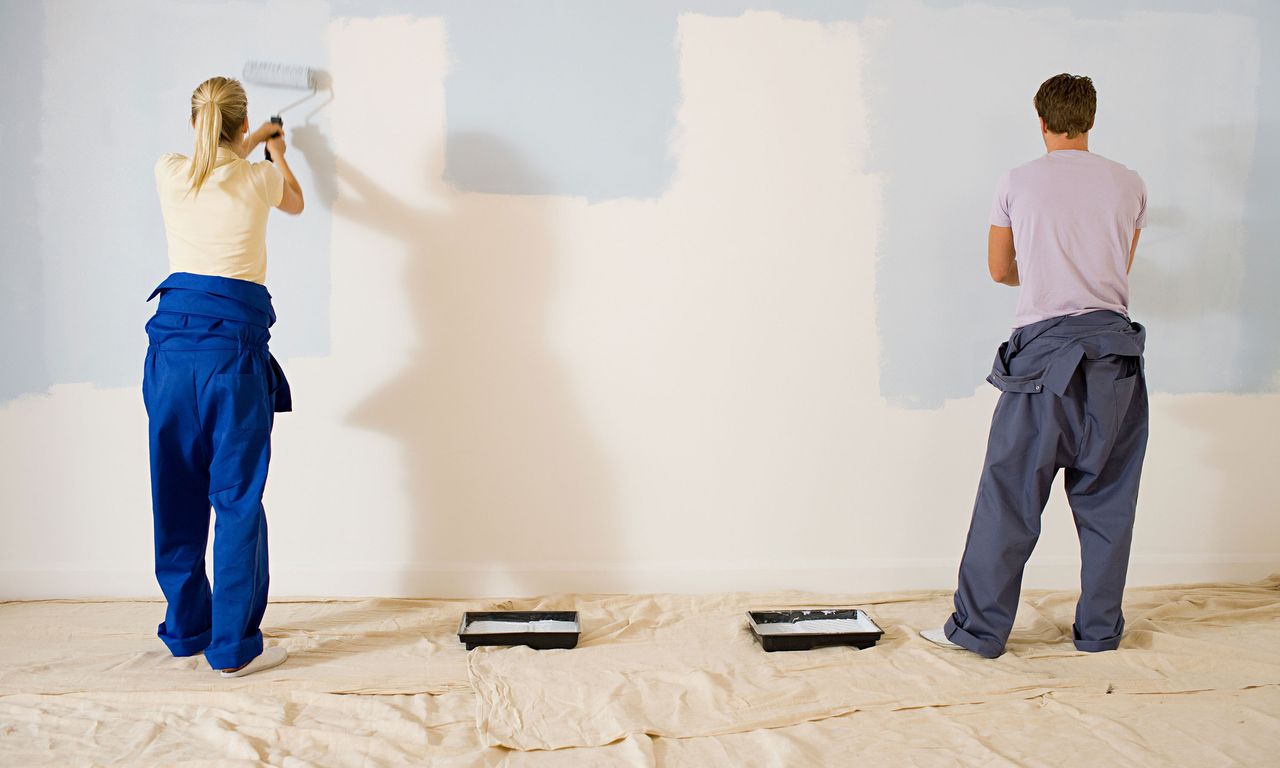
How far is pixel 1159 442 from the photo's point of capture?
2643 mm

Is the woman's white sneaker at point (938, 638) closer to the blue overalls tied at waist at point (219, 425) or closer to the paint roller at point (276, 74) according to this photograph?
the blue overalls tied at waist at point (219, 425)

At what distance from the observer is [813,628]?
2270 millimetres

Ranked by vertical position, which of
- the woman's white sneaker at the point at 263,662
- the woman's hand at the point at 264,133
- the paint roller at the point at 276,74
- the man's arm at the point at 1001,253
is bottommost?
the woman's white sneaker at the point at 263,662

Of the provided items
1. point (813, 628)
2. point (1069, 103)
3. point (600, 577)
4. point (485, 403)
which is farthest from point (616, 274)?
point (1069, 103)

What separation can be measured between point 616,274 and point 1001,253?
98cm

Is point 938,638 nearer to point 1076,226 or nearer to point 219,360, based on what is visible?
point 1076,226

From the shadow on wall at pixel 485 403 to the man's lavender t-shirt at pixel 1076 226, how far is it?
1196mm

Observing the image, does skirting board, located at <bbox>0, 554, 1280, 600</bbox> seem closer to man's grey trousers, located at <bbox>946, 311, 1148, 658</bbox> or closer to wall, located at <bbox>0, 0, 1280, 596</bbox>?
wall, located at <bbox>0, 0, 1280, 596</bbox>

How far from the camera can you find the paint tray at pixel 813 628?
2.15 metres

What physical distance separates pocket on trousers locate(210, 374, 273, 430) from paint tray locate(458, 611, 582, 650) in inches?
27.1

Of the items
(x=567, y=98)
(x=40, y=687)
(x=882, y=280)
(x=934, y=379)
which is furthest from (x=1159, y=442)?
(x=40, y=687)

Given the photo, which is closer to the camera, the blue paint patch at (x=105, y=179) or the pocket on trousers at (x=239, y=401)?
the pocket on trousers at (x=239, y=401)

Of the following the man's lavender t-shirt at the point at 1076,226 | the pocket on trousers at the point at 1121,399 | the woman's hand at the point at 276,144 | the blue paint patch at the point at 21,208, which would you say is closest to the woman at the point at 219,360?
the woman's hand at the point at 276,144

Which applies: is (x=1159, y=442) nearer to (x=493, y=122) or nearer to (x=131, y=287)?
(x=493, y=122)
